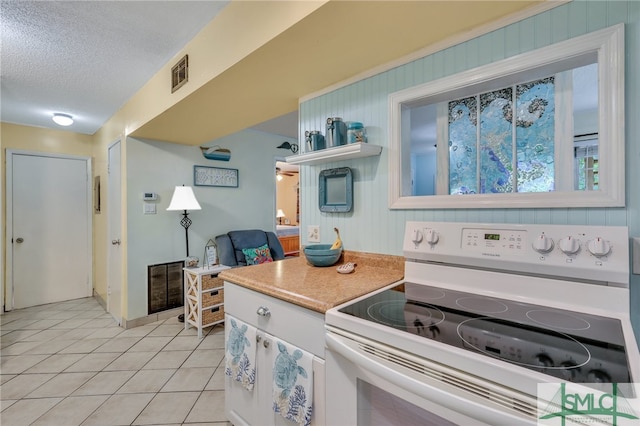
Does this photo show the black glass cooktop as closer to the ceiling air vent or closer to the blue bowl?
the blue bowl

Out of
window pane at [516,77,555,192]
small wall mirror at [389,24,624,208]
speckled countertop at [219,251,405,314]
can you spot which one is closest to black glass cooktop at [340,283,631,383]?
speckled countertop at [219,251,405,314]

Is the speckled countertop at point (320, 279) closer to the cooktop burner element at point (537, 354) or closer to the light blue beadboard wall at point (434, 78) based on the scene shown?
the light blue beadboard wall at point (434, 78)

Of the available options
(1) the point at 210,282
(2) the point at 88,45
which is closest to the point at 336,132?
(2) the point at 88,45

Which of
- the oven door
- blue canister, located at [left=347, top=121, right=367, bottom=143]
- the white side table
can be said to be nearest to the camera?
the oven door

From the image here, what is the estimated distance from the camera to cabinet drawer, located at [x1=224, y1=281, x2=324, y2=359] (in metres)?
1.07

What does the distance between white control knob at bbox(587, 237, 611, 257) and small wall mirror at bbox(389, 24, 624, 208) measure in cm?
15

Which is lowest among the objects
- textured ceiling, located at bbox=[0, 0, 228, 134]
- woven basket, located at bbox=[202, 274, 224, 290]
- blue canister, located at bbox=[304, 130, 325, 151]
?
woven basket, located at bbox=[202, 274, 224, 290]

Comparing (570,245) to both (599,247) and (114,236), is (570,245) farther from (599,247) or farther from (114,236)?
(114,236)

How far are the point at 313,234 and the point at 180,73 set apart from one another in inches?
57.1

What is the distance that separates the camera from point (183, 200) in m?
3.11

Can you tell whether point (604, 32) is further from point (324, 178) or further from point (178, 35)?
point (178, 35)

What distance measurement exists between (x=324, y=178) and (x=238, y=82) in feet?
2.49

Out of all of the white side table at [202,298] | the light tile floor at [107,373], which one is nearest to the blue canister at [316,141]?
the light tile floor at [107,373]

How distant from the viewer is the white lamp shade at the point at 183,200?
10.1ft
